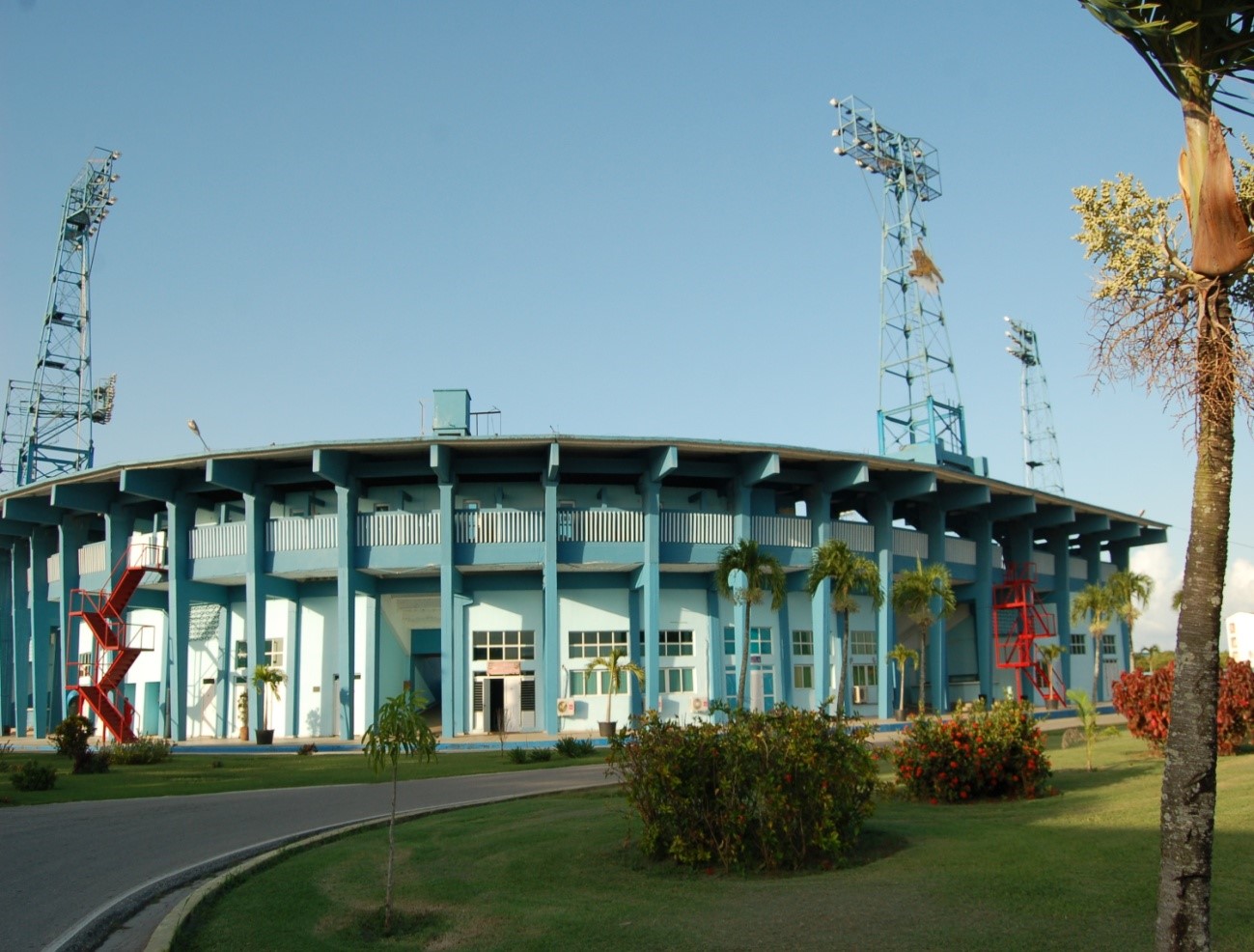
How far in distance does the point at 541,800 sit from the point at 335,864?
6507 mm

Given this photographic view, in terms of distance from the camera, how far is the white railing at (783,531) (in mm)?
42125

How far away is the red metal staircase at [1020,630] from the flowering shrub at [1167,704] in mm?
32322

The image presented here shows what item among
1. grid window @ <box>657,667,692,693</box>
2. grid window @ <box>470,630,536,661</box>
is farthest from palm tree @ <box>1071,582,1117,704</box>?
grid window @ <box>470,630,536,661</box>

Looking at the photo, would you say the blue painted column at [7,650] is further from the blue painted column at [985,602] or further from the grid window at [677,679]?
the blue painted column at [985,602]

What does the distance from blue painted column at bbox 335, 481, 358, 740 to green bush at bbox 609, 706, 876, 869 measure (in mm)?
29706

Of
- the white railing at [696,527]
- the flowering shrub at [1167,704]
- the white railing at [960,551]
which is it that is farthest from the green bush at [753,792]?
the white railing at [960,551]

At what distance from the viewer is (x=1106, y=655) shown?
6097 centimetres

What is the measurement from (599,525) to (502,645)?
6241mm

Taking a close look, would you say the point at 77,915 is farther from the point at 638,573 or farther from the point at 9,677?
the point at 9,677

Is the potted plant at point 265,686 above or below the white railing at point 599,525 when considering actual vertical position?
below

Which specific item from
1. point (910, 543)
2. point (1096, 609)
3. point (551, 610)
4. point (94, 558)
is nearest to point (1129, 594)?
point (1096, 609)

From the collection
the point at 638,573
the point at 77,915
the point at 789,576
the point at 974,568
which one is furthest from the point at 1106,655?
the point at 77,915

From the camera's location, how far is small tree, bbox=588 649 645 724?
4084 cm

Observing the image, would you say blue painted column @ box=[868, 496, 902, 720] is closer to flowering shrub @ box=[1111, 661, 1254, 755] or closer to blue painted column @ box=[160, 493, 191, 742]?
flowering shrub @ box=[1111, 661, 1254, 755]
